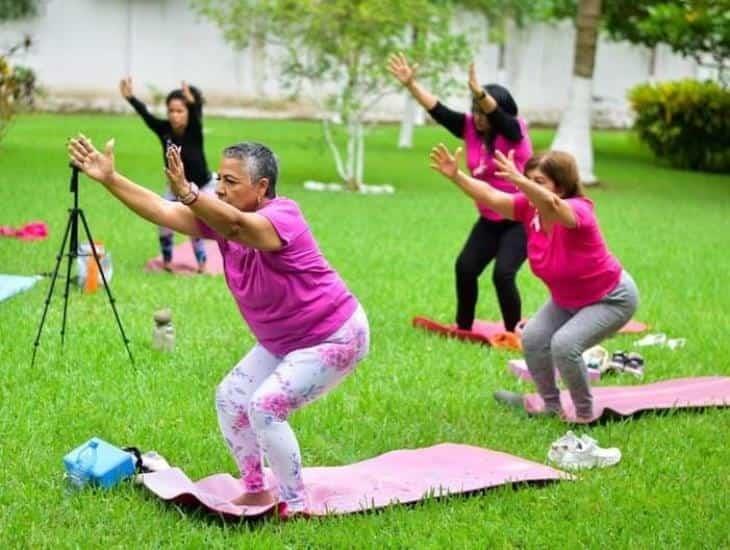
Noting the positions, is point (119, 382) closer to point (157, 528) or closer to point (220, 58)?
point (157, 528)

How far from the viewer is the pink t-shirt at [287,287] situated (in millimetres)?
5301

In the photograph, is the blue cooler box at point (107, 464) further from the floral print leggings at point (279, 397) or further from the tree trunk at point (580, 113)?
the tree trunk at point (580, 113)

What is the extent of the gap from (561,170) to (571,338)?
0.85m

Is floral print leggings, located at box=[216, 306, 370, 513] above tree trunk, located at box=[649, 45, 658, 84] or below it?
above

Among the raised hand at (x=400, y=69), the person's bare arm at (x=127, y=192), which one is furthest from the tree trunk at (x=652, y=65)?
the person's bare arm at (x=127, y=192)

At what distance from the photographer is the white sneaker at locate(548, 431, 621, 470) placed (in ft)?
20.8

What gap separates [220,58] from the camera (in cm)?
3612

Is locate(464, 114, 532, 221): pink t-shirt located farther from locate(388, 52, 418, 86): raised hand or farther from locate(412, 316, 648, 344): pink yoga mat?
locate(412, 316, 648, 344): pink yoga mat

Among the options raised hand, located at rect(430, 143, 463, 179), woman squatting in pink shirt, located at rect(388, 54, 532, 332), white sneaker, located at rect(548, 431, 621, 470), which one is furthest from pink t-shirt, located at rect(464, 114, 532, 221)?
white sneaker, located at rect(548, 431, 621, 470)

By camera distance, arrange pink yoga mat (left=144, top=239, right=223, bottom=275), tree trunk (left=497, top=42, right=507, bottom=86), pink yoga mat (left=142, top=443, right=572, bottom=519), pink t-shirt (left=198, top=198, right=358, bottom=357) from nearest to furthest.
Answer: pink t-shirt (left=198, top=198, right=358, bottom=357), pink yoga mat (left=142, top=443, right=572, bottom=519), pink yoga mat (left=144, top=239, right=223, bottom=275), tree trunk (left=497, top=42, right=507, bottom=86)

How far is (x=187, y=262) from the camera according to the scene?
12.4 meters

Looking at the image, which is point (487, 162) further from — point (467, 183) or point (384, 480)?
point (384, 480)

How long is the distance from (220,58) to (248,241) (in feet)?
104

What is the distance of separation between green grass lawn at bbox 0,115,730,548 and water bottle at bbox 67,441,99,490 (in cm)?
8
